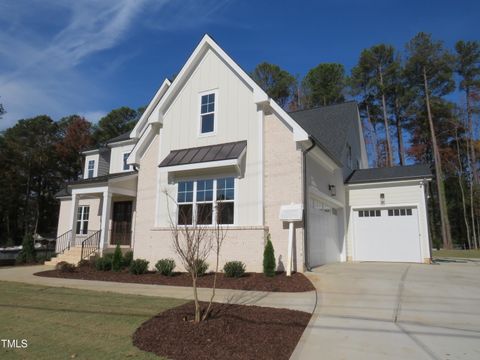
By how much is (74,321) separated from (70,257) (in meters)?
10.9

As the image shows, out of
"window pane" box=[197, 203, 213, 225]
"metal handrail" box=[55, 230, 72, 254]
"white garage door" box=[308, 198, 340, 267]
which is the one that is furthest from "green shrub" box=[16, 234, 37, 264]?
"white garage door" box=[308, 198, 340, 267]

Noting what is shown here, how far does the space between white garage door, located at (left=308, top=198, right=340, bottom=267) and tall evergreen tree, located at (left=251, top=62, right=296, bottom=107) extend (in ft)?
79.1

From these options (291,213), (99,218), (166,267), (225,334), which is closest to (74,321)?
(225,334)

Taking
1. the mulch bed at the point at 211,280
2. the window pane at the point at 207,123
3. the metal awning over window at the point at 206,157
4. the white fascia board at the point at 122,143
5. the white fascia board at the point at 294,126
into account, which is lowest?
the mulch bed at the point at 211,280

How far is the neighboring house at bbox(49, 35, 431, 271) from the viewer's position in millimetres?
11711

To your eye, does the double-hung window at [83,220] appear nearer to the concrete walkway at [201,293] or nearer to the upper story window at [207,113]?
the concrete walkway at [201,293]

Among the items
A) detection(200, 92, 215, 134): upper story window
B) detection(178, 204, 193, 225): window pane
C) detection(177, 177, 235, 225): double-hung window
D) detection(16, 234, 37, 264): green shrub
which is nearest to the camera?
detection(177, 177, 235, 225): double-hung window

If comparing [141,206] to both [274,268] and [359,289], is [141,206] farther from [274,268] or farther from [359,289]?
[359,289]

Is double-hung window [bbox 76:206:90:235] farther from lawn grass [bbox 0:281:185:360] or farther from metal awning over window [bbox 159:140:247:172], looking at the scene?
lawn grass [bbox 0:281:185:360]

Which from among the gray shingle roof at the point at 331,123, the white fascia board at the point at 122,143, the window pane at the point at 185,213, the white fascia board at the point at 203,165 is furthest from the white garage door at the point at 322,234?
the white fascia board at the point at 122,143

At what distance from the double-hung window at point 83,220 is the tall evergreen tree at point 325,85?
25.8 m

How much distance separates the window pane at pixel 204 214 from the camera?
12.5 metres

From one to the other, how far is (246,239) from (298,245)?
69.9 inches

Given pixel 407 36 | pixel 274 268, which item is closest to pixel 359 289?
pixel 274 268
